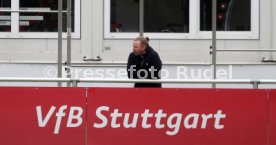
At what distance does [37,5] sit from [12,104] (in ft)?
11.3

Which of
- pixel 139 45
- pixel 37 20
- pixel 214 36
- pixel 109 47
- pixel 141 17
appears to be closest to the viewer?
pixel 139 45

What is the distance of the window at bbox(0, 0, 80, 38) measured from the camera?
11.6 metres

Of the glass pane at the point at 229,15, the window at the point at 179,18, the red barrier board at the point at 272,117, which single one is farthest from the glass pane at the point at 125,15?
the red barrier board at the point at 272,117

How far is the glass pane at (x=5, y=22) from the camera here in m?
11.6

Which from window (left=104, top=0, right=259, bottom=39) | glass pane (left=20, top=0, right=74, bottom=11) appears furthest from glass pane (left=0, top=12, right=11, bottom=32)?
window (left=104, top=0, right=259, bottom=39)

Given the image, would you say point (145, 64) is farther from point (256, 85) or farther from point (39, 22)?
point (39, 22)

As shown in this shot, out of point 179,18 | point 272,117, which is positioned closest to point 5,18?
point 179,18

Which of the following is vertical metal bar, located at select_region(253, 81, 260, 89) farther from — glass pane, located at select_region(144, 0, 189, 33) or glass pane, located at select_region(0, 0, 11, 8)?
glass pane, located at select_region(0, 0, 11, 8)

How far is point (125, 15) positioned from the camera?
11.8 meters

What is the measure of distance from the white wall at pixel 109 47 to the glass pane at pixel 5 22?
209 mm

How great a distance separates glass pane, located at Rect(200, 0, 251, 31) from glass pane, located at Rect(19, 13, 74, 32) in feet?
8.20

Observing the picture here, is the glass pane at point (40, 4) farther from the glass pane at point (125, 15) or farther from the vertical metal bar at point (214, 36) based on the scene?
the vertical metal bar at point (214, 36)

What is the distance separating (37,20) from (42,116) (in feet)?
11.6

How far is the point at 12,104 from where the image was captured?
28.1 ft
